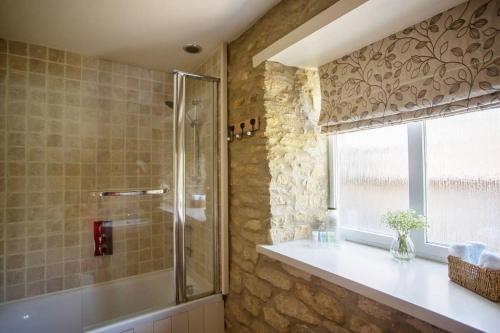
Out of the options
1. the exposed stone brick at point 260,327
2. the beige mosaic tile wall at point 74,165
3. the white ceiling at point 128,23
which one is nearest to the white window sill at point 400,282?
the exposed stone brick at point 260,327

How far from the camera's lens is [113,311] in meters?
1.88

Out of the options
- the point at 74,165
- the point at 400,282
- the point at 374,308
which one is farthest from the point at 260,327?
the point at 74,165

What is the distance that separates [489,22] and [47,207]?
283 cm

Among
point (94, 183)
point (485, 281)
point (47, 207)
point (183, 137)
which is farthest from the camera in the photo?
point (94, 183)

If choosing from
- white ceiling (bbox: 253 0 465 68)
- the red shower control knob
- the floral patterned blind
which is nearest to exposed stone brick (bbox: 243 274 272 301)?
the floral patterned blind

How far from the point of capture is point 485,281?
86cm

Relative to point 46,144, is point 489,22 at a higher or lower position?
higher

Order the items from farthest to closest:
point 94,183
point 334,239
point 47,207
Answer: point 94,183 → point 47,207 → point 334,239

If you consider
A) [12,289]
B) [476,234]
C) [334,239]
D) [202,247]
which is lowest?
[12,289]

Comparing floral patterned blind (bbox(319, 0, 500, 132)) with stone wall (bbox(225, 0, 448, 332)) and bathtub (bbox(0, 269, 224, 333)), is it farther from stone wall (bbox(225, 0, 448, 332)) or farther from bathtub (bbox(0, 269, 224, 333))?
bathtub (bbox(0, 269, 224, 333))

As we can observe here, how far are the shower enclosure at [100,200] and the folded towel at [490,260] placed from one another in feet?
4.95

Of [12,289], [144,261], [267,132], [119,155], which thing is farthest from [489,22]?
[12,289]

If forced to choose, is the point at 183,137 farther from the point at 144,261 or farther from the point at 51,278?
the point at 51,278

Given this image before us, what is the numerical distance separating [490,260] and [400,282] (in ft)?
0.98
